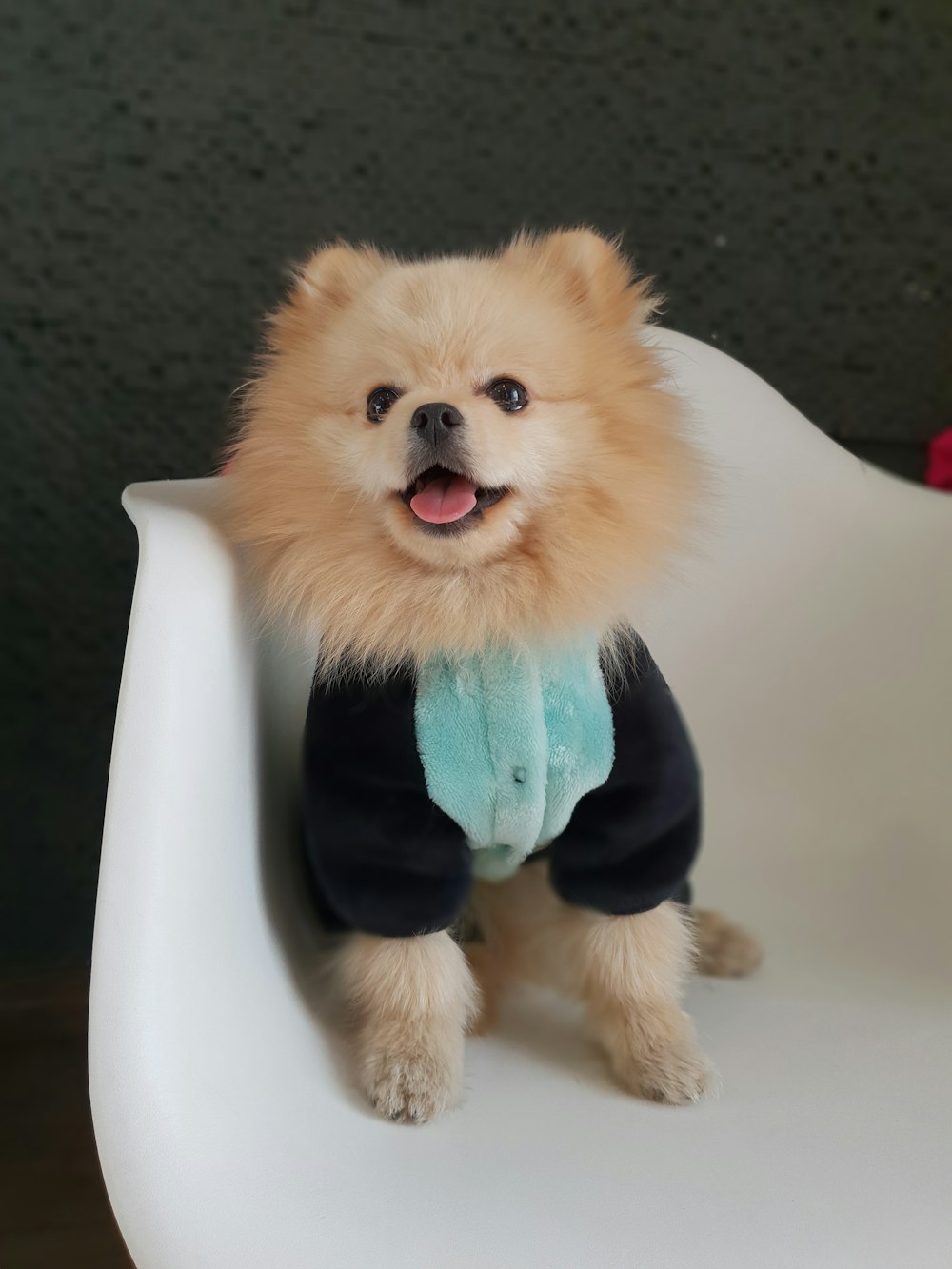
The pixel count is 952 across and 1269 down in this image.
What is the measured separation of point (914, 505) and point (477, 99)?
0.78 m

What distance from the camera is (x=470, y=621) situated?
32.9 inches

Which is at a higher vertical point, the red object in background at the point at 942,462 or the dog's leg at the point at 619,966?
the red object in background at the point at 942,462

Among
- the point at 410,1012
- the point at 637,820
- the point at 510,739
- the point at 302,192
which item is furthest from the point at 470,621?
the point at 302,192

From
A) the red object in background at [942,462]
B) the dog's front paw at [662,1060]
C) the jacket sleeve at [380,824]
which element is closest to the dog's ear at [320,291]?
the jacket sleeve at [380,824]

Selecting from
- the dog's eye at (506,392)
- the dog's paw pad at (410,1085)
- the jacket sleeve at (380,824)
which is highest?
the dog's eye at (506,392)

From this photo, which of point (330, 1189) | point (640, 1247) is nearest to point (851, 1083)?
point (640, 1247)

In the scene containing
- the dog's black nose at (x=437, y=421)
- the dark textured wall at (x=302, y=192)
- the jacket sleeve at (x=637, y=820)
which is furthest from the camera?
the dark textured wall at (x=302, y=192)

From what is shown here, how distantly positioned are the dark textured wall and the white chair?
39cm

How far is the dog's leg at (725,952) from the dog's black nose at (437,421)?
58cm

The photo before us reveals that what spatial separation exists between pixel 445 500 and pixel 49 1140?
89 centimetres

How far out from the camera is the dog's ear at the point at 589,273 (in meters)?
0.92

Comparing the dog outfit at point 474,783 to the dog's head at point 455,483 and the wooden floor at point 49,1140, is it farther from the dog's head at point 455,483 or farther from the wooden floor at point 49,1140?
the wooden floor at point 49,1140

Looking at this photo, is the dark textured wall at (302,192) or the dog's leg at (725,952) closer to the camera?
the dog's leg at (725,952)

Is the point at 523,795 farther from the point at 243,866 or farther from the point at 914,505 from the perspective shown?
the point at 914,505
